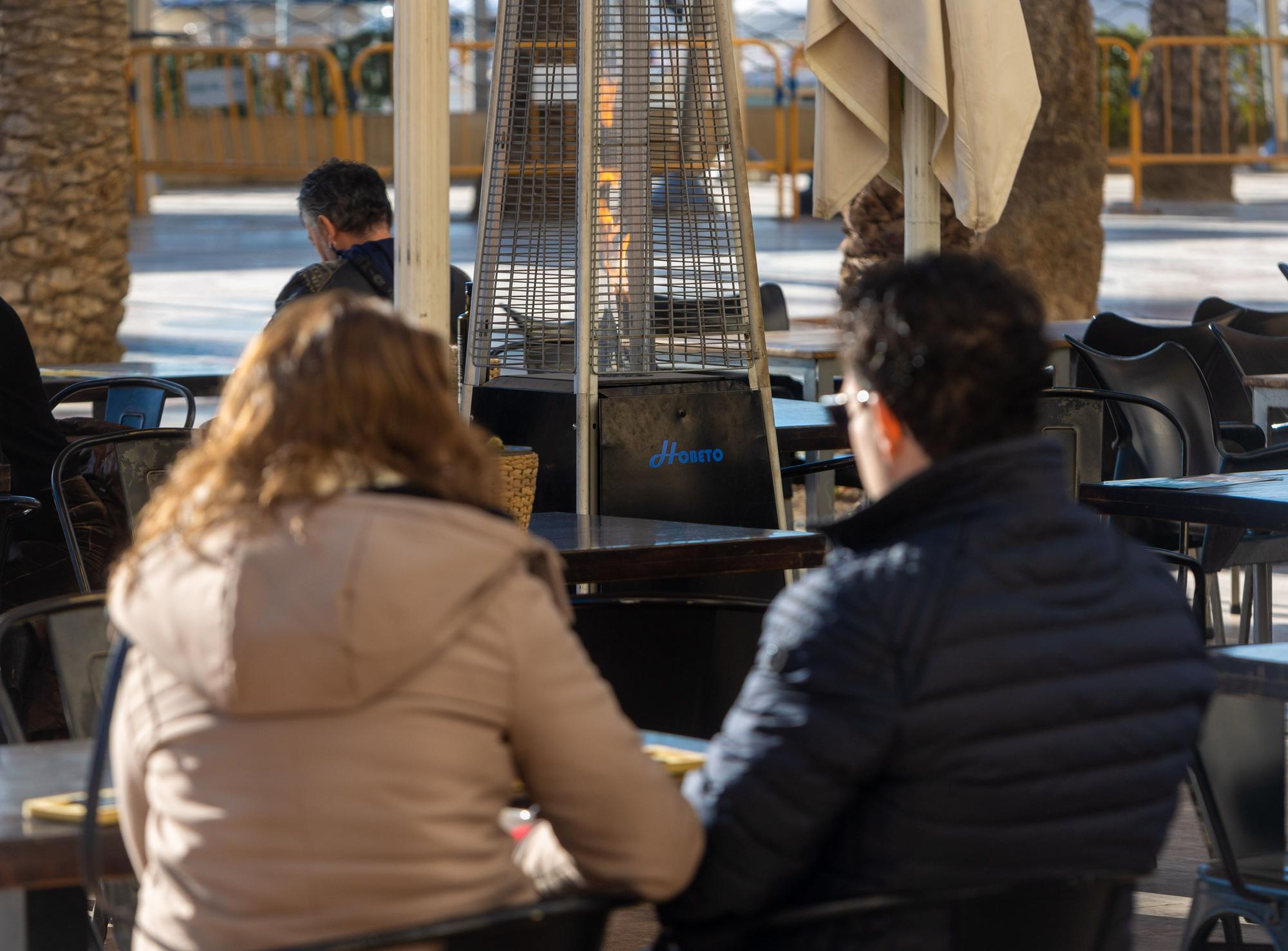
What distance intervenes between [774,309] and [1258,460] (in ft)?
9.59

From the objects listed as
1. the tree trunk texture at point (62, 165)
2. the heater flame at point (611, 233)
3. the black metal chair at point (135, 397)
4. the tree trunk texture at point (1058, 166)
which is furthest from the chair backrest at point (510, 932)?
the tree trunk texture at point (62, 165)

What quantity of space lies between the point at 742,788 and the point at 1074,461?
309 centimetres

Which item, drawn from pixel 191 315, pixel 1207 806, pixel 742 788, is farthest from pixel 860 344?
pixel 191 315

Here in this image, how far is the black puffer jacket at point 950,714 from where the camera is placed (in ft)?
6.04

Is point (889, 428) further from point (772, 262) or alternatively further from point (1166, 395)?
point (772, 262)

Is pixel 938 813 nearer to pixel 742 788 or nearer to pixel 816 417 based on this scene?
pixel 742 788

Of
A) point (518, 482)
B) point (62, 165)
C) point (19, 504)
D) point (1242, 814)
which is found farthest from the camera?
point (62, 165)

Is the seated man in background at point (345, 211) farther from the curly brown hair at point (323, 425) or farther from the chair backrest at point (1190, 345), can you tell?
the curly brown hair at point (323, 425)

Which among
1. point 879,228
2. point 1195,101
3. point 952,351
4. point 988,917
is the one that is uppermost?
point 1195,101

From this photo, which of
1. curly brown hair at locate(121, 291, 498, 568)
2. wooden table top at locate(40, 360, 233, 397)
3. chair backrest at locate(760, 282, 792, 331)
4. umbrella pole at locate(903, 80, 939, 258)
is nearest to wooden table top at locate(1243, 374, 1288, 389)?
umbrella pole at locate(903, 80, 939, 258)

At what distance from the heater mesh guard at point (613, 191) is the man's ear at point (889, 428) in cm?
248

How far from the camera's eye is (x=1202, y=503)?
12.7 feet

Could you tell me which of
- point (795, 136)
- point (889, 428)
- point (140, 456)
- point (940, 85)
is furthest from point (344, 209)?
point (795, 136)

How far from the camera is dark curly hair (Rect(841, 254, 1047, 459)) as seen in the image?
1.91 m
